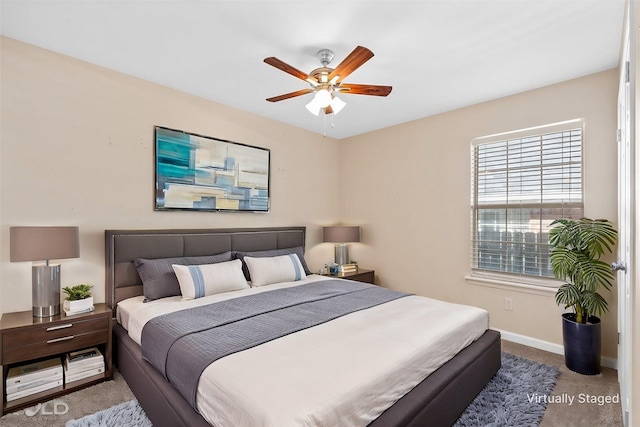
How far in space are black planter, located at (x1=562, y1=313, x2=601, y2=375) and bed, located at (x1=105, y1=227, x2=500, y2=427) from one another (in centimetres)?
68

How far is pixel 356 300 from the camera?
9.09ft

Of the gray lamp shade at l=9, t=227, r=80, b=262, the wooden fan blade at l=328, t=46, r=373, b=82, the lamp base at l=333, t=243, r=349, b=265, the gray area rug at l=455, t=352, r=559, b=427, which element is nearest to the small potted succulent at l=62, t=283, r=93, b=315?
the gray lamp shade at l=9, t=227, r=80, b=262

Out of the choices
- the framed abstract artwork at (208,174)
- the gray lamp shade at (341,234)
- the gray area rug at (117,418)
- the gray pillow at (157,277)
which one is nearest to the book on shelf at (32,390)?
the gray area rug at (117,418)

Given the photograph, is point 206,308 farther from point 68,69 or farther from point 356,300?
point 68,69

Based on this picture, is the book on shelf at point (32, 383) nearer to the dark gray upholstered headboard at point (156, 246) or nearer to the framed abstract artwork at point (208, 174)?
the dark gray upholstered headboard at point (156, 246)

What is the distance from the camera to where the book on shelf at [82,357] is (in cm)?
240

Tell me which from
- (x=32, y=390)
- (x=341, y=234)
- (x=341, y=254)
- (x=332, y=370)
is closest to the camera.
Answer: (x=332, y=370)

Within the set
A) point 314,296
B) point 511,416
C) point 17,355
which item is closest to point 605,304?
point 511,416

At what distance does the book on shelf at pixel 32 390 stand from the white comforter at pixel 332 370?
0.62m

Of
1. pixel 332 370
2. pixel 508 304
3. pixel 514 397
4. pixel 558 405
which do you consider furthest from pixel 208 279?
pixel 508 304

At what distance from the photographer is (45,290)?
237cm

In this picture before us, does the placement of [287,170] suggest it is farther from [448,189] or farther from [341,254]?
[448,189]

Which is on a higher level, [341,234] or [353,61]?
[353,61]

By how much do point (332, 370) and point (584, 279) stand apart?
2325 millimetres
